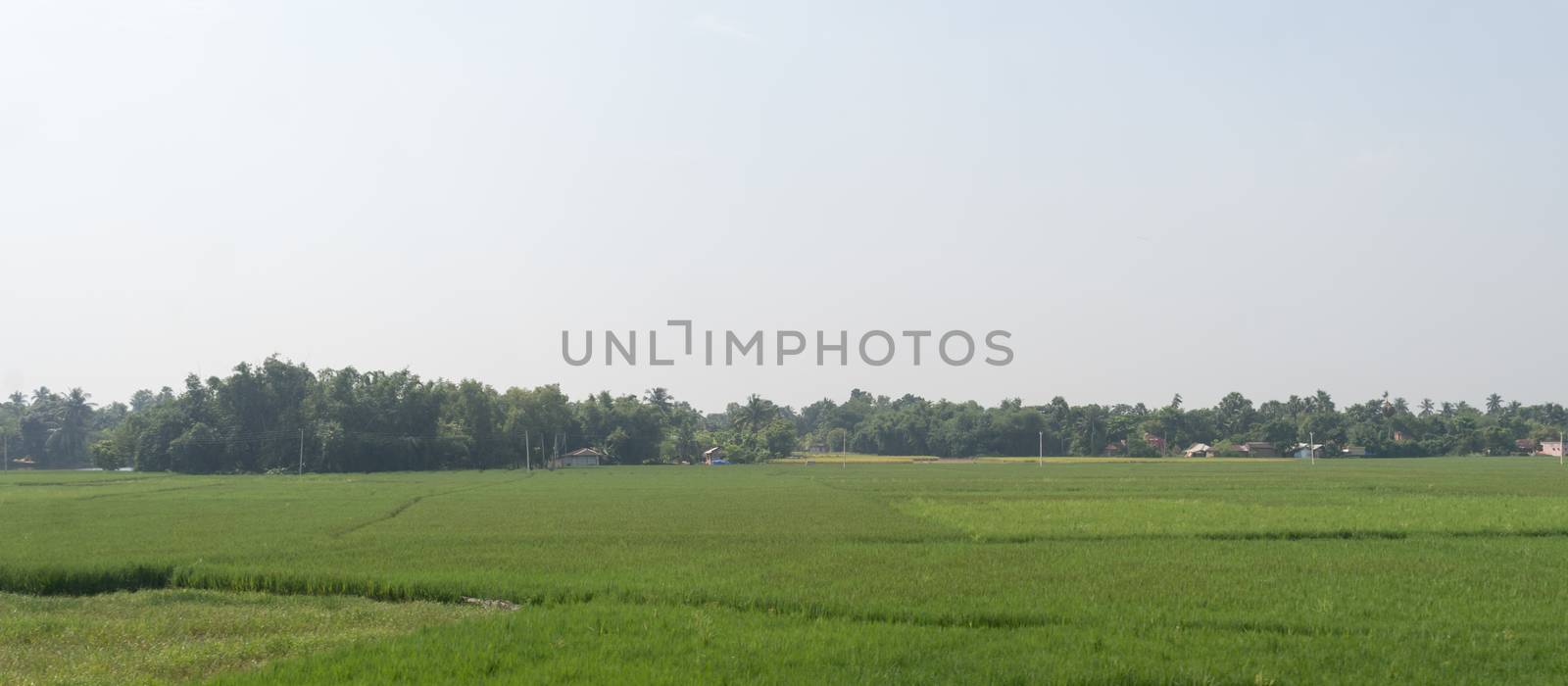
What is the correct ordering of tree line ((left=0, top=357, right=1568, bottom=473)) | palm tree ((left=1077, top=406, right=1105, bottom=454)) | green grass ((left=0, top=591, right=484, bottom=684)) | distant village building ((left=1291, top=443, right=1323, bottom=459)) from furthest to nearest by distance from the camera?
palm tree ((left=1077, top=406, right=1105, bottom=454)) < distant village building ((left=1291, top=443, right=1323, bottom=459)) < tree line ((left=0, top=357, right=1568, bottom=473)) < green grass ((left=0, top=591, right=484, bottom=684))

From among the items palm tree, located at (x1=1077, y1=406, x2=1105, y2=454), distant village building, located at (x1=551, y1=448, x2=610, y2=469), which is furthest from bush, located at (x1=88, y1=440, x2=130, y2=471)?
palm tree, located at (x1=1077, y1=406, x2=1105, y2=454)

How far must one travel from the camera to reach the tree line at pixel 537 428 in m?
101

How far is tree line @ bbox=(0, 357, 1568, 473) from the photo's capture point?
101000 millimetres

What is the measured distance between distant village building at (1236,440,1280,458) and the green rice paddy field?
116 metres

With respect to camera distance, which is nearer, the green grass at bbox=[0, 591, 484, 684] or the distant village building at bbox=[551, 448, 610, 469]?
the green grass at bbox=[0, 591, 484, 684]

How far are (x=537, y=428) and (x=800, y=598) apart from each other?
105486 millimetres

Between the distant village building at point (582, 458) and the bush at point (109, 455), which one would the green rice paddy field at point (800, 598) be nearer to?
the bush at point (109, 455)

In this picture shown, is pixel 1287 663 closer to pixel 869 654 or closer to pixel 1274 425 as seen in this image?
pixel 869 654

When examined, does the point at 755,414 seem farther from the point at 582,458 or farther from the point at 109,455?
the point at 109,455

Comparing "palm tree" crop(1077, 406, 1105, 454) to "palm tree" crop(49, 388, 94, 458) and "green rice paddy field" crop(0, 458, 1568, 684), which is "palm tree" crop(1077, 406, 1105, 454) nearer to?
"green rice paddy field" crop(0, 458, 1568, 684)

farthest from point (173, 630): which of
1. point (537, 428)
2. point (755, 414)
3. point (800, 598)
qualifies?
point (755, 414)

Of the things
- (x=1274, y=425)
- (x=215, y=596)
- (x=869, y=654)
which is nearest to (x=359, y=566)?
(x=215, y=596)

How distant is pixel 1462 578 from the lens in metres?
17.7

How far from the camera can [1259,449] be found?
14350 cm
